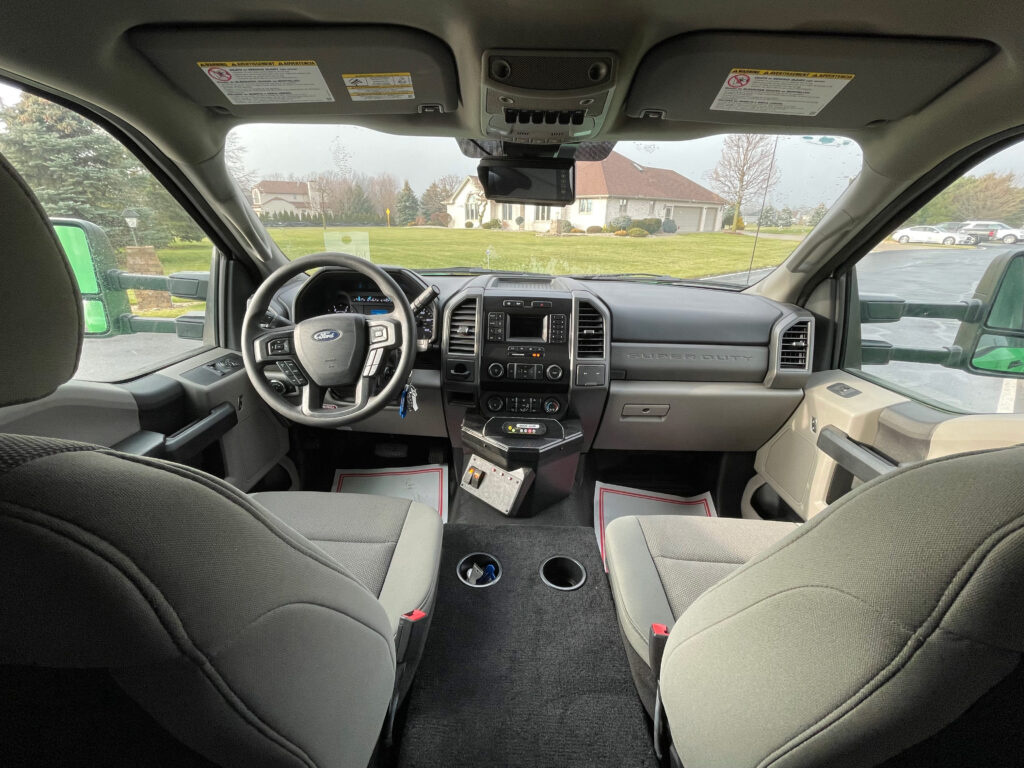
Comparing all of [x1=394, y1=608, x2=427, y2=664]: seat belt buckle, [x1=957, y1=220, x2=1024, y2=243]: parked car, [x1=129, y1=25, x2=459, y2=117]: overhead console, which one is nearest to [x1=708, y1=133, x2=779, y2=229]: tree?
[x1=957, y1=220, x2=1024, y2=243]: parked car

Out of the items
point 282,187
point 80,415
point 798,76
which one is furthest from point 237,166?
point 798,76

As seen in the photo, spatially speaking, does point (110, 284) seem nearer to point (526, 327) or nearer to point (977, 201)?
point (526, 327)

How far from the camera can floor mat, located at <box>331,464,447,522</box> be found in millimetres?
2773

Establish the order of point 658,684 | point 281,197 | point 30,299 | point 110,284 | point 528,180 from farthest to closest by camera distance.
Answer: point 281,197, point 528,180, point 110,284, point 658,684, point 30,299

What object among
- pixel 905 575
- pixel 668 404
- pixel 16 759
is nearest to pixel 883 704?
pixel 905 575

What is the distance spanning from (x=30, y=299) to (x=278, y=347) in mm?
1270

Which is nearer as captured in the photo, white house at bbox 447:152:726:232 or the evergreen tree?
the evergreen tree

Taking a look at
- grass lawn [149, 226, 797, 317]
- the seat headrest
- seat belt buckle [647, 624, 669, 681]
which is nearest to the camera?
the seat headrest

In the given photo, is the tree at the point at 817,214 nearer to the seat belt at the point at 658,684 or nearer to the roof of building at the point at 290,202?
the seat belt at the point at 658,684

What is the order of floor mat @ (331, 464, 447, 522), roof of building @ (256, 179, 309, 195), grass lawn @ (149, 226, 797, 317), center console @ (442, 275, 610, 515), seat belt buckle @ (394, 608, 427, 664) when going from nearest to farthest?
seat belt buckle @ (394, 608, 427, 664), roof of building @ (256, 179, 309, 195), grass lawn @ (149, 226, 797, 317), center console @ (442, 275, 610, 515), floor mat @ (331, 464, 447, 522)

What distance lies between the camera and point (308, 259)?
167cm

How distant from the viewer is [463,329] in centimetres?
235

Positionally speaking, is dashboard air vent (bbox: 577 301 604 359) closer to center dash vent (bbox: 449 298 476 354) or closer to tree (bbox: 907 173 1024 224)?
center dash vent (bbox: 449 298 476 354)

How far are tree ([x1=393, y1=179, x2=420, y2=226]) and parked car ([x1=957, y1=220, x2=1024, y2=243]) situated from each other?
81.7 inches
